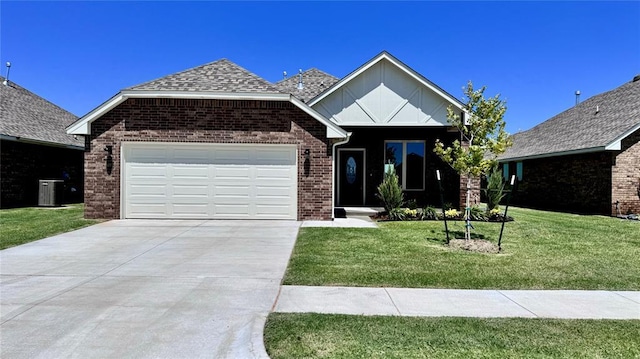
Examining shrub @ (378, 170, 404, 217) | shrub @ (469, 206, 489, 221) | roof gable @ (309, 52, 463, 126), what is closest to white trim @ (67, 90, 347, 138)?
roof gable @ (309, 52, 463, 126)

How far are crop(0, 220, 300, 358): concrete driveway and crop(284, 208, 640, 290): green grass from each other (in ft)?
2.83

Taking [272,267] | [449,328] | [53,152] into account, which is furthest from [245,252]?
[53,152]

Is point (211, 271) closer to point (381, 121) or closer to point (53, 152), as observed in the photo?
point (381, 121)

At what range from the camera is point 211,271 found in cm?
639

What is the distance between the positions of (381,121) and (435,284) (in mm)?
9300

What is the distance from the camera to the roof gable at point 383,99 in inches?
559

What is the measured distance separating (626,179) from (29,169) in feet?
80.6

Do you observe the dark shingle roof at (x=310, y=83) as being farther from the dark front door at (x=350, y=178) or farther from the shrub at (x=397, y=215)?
the shrub at (x=397, y=215)

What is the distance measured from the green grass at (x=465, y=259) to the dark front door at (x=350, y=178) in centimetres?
586

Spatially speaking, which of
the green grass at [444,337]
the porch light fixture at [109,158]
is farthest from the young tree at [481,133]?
the porch light fixture at [109,158]

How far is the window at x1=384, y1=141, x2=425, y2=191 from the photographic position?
1656 cm

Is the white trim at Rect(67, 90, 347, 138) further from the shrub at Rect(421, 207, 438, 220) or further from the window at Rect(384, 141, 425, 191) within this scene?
the window at Rect(384, 141, 425, 191)

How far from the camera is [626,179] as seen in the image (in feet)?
49.8

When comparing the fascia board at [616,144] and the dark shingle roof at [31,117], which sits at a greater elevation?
the dark shingle roof at [31,117]
